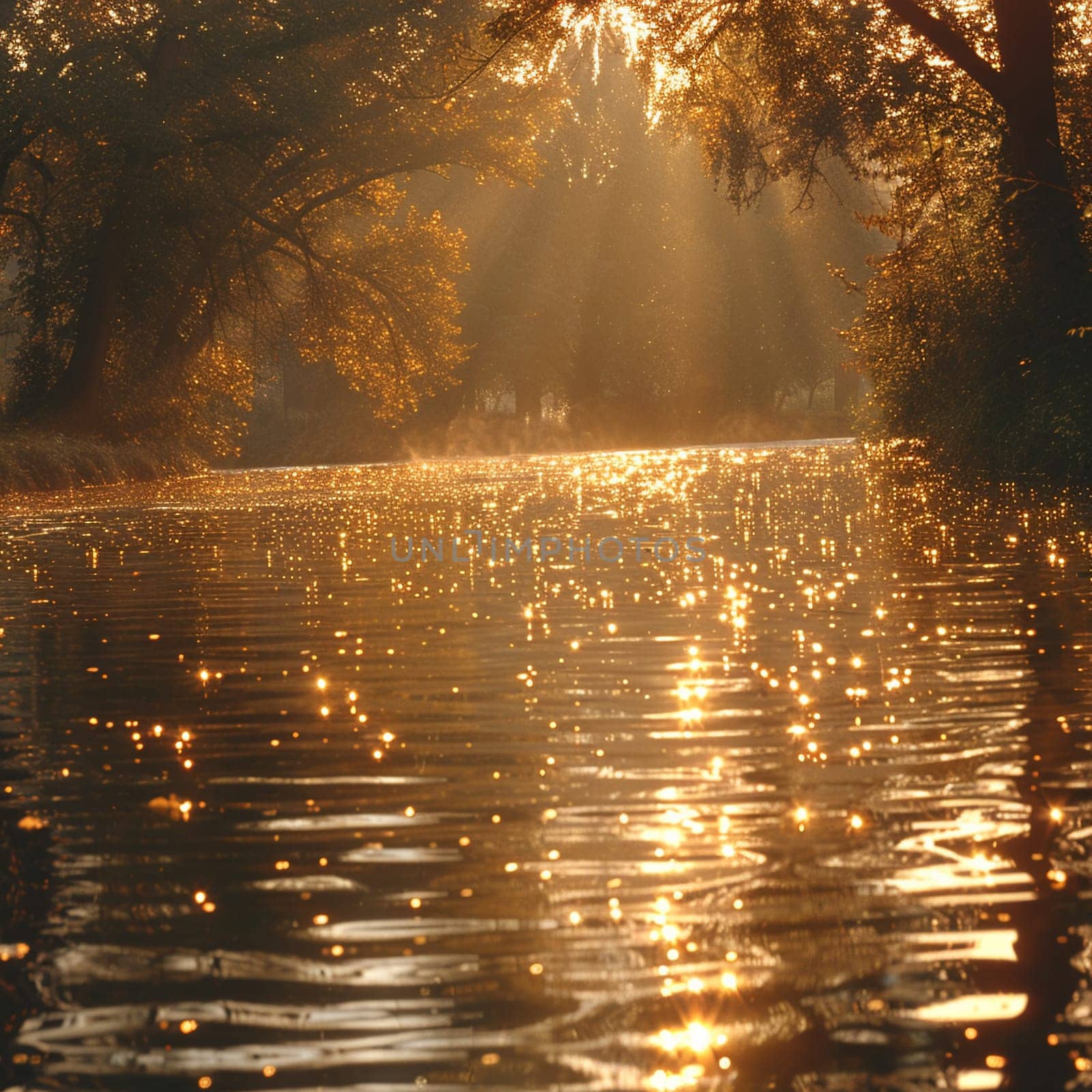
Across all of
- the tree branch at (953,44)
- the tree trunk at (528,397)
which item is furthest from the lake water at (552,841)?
the tree trunk at (528,397)

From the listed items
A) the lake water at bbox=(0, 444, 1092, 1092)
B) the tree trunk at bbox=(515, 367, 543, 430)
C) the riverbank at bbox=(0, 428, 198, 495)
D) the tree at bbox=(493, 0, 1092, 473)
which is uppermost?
the tree at bbox=(493, 0, 1092, 473)

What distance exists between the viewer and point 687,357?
231 ft

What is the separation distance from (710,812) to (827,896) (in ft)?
3.43

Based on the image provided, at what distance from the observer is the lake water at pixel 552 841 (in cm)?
390

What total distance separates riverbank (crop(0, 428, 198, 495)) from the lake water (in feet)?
70.3

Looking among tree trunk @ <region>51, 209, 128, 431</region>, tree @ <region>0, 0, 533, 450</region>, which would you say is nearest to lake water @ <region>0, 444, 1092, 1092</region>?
tree @ <region>0, 0, 533, 450</region>

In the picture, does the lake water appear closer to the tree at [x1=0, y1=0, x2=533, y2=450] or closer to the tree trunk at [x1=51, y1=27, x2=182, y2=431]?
the tree at [x1=0, y1=0, x2=533, y2=450]

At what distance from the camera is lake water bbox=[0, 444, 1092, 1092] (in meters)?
3.90

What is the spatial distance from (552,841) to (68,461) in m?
31.5

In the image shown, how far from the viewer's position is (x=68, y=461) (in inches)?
1405

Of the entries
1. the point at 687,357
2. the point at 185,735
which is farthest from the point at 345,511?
the point at 687,357

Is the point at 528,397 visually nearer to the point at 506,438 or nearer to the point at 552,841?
the point at 506,438

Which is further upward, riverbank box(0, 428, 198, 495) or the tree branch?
the tree branch

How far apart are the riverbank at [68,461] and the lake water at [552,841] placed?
2143 centimetres
